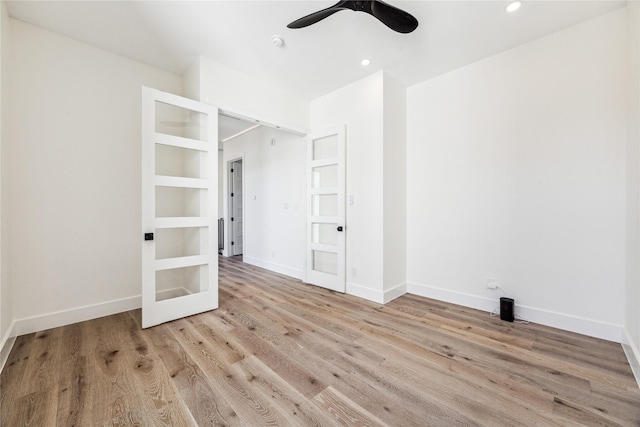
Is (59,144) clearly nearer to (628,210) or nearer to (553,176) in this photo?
(553,176)

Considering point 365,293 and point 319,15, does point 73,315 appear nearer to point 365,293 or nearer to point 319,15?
point 365,293

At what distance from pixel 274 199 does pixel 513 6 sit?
3.99 m

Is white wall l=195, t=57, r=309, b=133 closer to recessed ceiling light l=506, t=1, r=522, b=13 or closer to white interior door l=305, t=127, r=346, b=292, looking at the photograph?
white interior door l=305, t=127, r=346, b=292

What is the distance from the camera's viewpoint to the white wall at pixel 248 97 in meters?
3.05

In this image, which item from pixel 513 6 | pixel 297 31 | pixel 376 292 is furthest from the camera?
pixel 376 292

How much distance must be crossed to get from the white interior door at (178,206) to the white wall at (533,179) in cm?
266

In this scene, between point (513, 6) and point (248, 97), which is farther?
point (248, 97)

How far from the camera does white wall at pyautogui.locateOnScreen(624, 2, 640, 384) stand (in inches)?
76.1

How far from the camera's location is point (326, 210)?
3.99 metres

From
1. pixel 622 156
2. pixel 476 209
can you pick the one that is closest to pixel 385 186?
pixel 476 209

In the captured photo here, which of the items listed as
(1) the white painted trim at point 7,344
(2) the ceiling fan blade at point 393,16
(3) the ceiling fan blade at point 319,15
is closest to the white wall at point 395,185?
(2) the ceiling fan blade at point 393,16

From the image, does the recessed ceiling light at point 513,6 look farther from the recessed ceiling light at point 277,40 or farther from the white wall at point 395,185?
the recessed ceiling light at point 277,40

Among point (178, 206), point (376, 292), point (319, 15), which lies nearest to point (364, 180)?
point (376, 292)

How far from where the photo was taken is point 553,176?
259 centimetres
